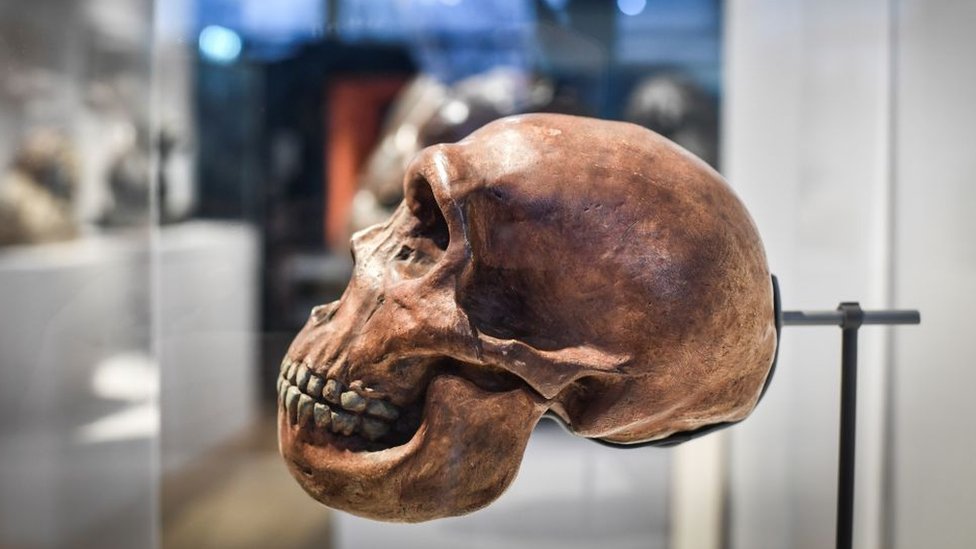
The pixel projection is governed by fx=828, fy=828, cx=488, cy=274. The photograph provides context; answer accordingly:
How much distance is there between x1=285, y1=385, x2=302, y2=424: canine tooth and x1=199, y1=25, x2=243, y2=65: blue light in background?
4.03 ft

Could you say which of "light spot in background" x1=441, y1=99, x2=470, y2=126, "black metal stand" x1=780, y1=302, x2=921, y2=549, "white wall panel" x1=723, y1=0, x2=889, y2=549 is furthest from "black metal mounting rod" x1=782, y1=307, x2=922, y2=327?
"light spot in background" x1=441, y1=99, x2=470, y2=126

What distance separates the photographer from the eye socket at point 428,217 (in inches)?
40.6

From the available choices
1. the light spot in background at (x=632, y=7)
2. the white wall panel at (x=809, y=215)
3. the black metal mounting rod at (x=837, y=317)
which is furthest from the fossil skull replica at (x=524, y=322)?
the light spot in background at (x=632, y=7)

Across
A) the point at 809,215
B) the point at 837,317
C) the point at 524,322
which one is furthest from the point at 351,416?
the point at 809,215

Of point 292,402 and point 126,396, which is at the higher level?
point 292,402

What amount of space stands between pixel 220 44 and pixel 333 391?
1298mm

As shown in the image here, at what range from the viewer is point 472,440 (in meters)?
0.94

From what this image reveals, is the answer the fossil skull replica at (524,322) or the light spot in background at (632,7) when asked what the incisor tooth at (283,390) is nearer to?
the fossil skull replica at (524,322)

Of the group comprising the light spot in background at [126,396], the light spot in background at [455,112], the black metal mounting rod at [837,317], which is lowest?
the light spot in background at [126,396]

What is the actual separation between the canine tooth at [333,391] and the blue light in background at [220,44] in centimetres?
127

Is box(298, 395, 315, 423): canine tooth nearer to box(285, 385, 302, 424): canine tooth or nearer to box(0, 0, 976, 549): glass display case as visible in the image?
box(285, 385, 302, 424): canine tooth

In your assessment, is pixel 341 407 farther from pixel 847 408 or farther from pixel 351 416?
pixel 847 408

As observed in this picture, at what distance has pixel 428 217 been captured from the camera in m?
1.05

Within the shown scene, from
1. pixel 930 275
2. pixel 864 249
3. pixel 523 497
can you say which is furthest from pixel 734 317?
pixel 523 497
